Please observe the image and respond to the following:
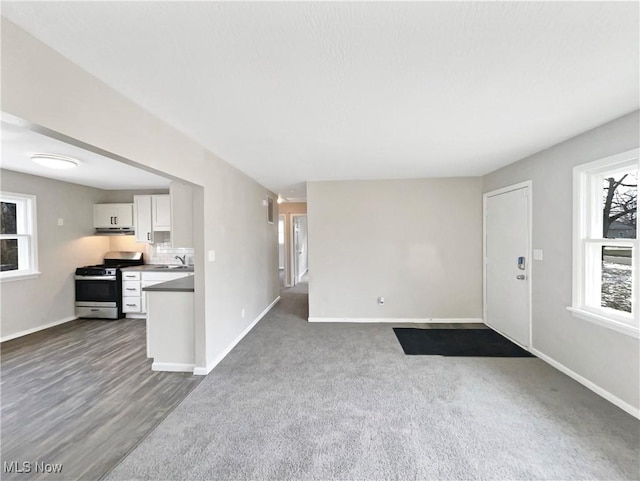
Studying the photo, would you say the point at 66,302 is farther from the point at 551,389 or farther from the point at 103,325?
the point at 551,389

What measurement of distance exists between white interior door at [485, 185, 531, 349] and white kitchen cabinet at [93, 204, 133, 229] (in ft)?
20.9

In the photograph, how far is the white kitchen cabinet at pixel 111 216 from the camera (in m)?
5.05

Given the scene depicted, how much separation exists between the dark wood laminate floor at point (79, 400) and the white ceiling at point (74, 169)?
2231 millimetres

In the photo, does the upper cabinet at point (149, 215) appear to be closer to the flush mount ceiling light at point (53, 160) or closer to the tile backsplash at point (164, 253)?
the tile backsplash at point (164, 253)

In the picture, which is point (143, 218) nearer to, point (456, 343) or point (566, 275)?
point (456, 343)

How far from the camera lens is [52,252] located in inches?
171

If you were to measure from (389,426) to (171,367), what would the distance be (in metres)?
2.36

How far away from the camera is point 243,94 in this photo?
1705 mm

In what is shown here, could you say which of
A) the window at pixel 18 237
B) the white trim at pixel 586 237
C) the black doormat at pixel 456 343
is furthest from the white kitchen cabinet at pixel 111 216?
the white trim at pixel 586 237

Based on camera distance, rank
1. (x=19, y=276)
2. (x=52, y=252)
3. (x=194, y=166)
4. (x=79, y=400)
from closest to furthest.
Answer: (x=79, y=400)
(x=194, y=166)
(x=19, y=276)
(x=52, y=252)

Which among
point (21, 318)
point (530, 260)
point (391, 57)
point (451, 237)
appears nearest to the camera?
point (391, 57)

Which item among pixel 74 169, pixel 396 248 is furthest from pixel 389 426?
pixel 74 169

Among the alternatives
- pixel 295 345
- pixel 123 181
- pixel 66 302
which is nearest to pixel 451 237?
pixel 295 345

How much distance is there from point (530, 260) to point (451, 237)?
1245mm
